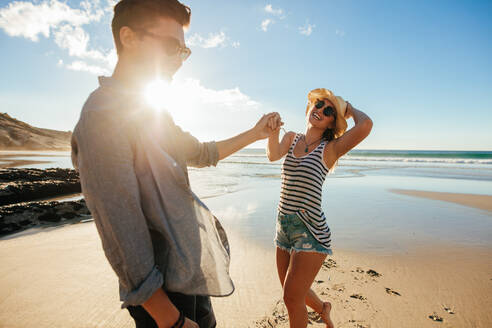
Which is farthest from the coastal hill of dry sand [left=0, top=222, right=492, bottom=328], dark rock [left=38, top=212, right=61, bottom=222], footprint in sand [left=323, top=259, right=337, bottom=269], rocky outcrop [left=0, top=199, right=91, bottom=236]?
footprint in sand [left=323, top=259, right=337, bottom=269]

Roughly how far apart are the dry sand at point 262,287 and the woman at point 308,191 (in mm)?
883

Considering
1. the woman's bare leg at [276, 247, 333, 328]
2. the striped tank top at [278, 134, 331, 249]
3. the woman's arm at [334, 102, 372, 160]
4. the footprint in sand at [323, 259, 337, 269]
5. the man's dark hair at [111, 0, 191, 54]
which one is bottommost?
the footprint in sand at [323, 259, 337, 269]

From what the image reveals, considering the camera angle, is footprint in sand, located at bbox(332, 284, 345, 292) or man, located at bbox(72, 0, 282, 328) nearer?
man, located at bbox(72, 0, 282, 328)

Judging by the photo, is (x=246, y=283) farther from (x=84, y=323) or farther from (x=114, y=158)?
(x=114, y=158)

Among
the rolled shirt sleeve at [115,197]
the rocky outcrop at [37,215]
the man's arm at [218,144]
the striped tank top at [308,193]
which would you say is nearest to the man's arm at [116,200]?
the rolled shirt sleeve at [115,197]

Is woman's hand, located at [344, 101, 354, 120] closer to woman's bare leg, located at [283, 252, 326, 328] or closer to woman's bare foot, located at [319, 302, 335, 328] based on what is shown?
woman's bare leg, located at [283, 252, 326, 328]

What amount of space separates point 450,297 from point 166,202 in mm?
4332

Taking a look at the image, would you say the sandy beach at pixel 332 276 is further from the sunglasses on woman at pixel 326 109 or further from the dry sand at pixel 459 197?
the dry sand at pixel 459 197

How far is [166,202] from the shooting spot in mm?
1085

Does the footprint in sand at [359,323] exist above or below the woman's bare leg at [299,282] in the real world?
Result: below

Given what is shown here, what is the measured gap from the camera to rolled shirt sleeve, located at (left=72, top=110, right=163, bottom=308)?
0.90 metres

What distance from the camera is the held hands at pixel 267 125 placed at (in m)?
2.22

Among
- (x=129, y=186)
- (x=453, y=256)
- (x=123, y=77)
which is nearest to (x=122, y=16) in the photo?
(x=123, y=77)

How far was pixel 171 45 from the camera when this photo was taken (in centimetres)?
132
